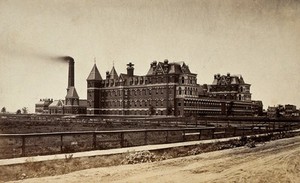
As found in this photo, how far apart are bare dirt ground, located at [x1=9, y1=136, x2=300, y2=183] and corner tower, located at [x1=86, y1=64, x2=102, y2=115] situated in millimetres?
43593

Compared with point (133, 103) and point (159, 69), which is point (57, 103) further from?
point (159, 69)

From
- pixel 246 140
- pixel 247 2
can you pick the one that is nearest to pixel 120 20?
pixel 247 2

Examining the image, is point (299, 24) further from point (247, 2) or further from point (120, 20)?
point (120, 20)

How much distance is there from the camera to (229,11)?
783 centimetres

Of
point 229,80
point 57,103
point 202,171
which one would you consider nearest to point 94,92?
point 57,103

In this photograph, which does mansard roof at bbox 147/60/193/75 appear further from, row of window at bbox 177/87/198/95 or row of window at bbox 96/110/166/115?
row of window at bbox 96/110/166/115

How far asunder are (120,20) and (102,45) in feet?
2.58

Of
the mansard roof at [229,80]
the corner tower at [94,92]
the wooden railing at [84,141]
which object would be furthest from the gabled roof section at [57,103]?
the wooden railing at [84,141]

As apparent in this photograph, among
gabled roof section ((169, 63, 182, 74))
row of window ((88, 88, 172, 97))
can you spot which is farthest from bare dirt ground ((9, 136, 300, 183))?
row of window ((88, 88, 172, 97))

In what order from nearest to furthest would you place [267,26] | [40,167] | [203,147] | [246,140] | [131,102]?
[40,167]
[267,26]
[203,147]
[246,140]
[131,102]

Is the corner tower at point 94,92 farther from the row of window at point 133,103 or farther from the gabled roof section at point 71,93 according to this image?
the gabled roof section at point 71,93

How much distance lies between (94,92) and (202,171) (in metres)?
45.9

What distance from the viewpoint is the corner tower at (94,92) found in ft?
169

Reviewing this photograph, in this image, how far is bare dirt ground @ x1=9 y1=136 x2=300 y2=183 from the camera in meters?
6.30
